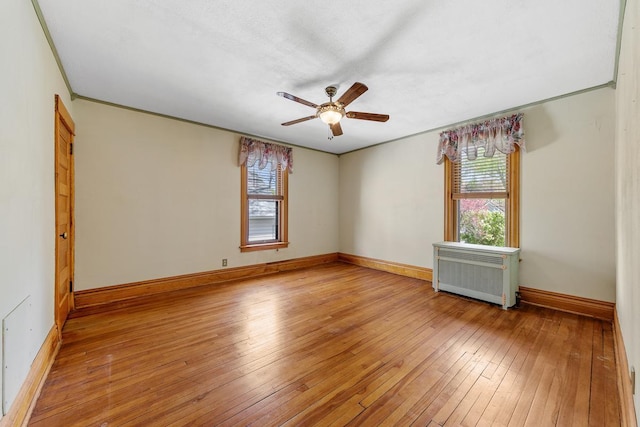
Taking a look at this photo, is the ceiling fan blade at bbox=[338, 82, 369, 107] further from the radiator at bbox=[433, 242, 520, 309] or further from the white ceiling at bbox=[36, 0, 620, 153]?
the radiator at bbox=[433, 242, 520, 309]

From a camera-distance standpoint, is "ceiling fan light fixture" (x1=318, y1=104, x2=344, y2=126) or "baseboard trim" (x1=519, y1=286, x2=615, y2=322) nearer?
"ceiling fan light fixture" (x1=318, y1=104, x2=344, y2=126)

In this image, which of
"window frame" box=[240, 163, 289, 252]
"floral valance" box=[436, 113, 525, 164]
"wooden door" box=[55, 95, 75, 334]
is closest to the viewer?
"wooden door" box=[55, 95, 75, 334]

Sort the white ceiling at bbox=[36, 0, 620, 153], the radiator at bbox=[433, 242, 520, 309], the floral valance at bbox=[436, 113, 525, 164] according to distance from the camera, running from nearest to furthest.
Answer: the white ceiling at bbox=[36, 0, 620, 153], the radiator at bbox=[433, 242, 520, 309], the floral valance at bbox=[436, 113, 525, 164]

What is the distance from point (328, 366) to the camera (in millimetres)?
1943

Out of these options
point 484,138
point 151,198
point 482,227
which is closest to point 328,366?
point 482,227

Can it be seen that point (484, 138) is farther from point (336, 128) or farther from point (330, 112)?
point (330, 112)

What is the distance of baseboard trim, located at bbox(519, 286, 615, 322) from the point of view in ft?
9.02

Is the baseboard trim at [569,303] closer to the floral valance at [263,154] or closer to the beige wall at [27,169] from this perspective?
the floral valance at [263,154]

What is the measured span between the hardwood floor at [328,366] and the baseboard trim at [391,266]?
1.02 metres

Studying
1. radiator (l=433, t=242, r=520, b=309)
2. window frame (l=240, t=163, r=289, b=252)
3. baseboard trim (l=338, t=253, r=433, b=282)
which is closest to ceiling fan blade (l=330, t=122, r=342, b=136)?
window frame (l=240, t=163, r=289, b=252)

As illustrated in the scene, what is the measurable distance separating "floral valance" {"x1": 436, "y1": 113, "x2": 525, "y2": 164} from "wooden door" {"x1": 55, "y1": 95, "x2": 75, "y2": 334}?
454 centimetres

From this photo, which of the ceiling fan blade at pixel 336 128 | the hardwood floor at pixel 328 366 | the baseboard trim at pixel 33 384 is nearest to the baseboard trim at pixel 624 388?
the hardwood floor at pixel 328 366

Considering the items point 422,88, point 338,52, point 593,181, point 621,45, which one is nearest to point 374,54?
point 338,52

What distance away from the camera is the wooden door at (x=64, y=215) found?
229 cm
